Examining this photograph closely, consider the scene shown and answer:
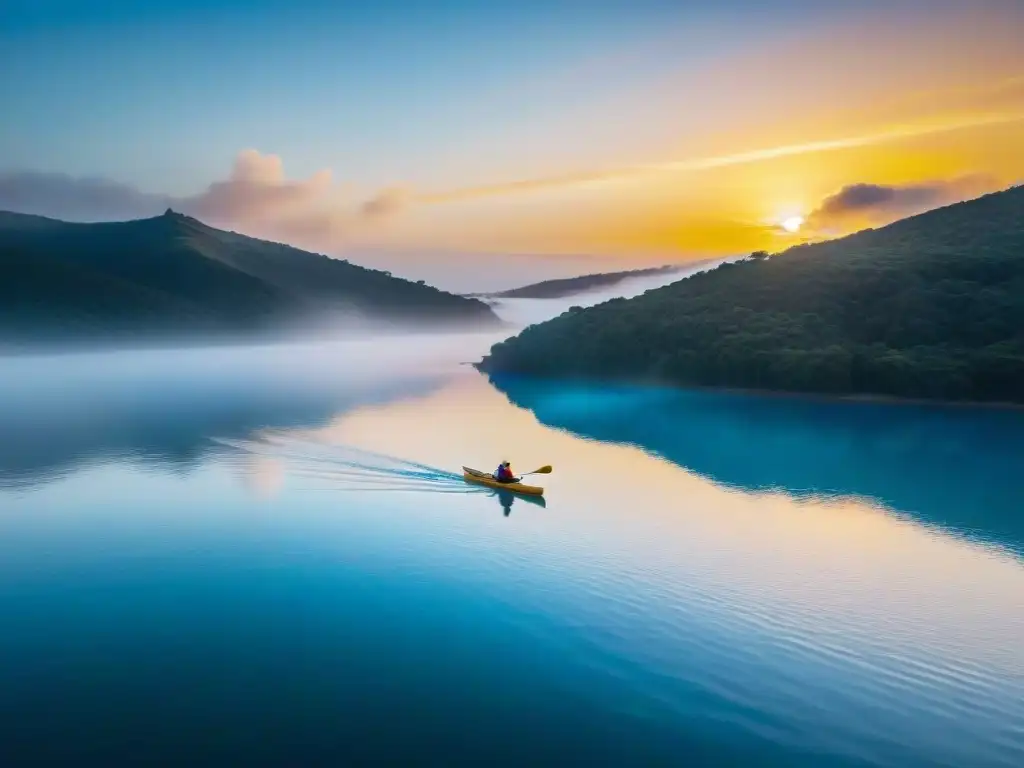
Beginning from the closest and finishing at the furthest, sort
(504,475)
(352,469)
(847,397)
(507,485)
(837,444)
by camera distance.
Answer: (507,485) → (504,475) → (352,469) → (837,444) → (847,397)

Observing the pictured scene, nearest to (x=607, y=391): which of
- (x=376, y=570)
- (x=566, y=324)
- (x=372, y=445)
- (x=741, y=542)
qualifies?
(x=566, y=324)

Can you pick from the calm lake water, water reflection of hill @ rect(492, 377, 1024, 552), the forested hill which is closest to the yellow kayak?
the calm lake water

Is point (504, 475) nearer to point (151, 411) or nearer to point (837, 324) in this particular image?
point (151, 411)

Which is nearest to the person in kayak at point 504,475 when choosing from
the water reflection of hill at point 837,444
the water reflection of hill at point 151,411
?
the water reflection of hill at point 837,444

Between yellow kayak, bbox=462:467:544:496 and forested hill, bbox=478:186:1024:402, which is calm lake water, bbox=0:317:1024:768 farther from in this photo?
forested hill, bbox=478:186:1024:402

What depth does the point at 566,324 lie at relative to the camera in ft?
389

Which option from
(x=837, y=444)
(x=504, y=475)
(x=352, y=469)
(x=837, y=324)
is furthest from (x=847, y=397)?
(x=352, y=469)

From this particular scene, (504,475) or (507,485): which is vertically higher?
(504,475)

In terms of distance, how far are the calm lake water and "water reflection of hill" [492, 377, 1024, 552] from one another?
0.51 m

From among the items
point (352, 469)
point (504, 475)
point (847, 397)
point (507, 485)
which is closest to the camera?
point (507, 485)

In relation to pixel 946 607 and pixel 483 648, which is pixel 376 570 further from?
pixel 946 607

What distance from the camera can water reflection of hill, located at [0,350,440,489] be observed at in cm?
4841

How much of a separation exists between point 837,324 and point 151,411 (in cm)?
8073

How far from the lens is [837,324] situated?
301 ft
